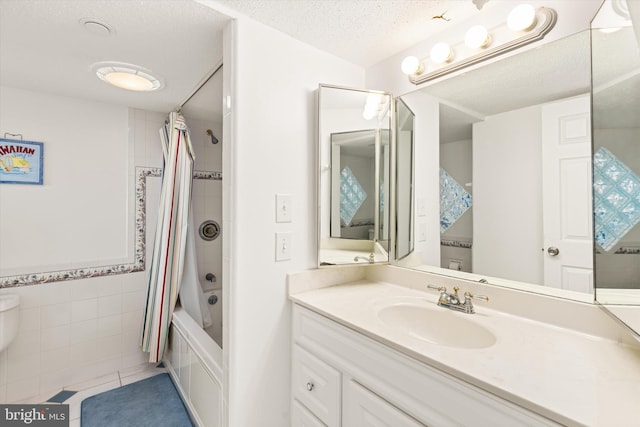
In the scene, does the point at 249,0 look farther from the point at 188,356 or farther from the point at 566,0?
the point at 188,356

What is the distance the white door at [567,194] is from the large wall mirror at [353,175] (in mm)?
719

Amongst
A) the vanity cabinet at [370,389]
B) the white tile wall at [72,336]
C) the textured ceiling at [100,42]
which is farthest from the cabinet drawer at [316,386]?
the white tile wall at [72,336]

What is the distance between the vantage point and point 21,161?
1.90 meters

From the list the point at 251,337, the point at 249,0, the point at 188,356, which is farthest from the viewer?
the point at 188,356

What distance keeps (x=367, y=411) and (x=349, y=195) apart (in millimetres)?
973

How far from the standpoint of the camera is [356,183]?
1.57 m

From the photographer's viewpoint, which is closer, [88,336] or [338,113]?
[338,113]

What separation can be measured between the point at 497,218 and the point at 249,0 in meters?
1.37

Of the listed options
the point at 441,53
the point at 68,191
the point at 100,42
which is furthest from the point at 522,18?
the point at 68,191

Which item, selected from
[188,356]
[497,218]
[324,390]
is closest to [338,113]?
[497,218]

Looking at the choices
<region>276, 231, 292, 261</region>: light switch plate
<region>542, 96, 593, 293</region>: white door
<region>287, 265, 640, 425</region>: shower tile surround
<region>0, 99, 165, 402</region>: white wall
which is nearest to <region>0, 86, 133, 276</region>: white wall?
<region>0, 99, 165, 402</region>: white wall

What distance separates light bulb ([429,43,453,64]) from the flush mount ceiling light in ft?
5.25

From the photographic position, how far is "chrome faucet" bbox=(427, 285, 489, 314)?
1.18m

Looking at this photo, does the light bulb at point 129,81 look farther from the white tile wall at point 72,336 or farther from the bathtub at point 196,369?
the bathtub at point 196,369
